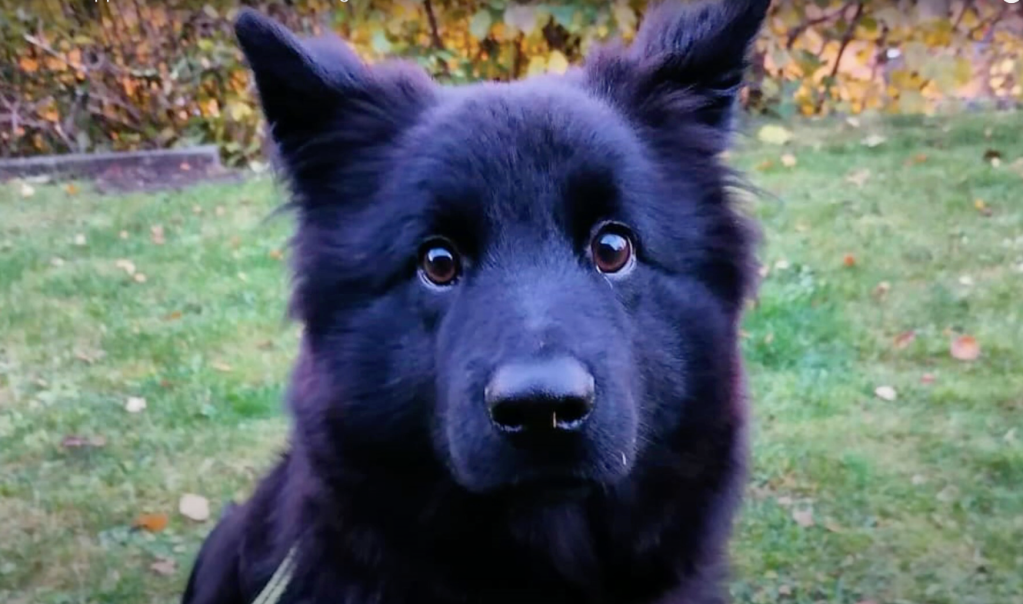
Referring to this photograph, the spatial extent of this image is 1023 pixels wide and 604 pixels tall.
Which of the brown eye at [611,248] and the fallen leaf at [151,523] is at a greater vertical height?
the brown eye at [611,248]

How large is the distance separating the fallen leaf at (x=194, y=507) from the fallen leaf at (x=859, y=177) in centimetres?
570

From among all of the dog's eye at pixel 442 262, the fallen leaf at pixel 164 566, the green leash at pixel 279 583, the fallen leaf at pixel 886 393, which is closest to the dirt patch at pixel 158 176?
the fallen leaf at pixel 164 566

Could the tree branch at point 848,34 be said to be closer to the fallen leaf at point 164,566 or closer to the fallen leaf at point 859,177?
the fallen leaf at point 859,177

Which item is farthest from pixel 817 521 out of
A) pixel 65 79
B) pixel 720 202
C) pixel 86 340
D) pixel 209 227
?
pixel 65 79

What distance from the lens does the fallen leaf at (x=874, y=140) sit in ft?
30.2

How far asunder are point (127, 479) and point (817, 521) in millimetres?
2949

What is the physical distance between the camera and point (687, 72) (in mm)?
2654

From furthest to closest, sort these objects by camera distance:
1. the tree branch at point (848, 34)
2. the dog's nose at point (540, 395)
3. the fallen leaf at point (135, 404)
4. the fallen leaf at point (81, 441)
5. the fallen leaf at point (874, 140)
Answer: the fallen leaf at point (874, 140), the fallen leaf at point (135, 404), the fallen leaf at point (81, 441), the tree branch at point (848, 34), the dog's nose at point (540, 395)

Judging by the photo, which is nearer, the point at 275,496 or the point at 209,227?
the point at 275,496

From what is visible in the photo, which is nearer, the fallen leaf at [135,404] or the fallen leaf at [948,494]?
the fallen leaf at [948,494]

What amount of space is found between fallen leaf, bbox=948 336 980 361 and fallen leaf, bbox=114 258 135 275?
17.3ft

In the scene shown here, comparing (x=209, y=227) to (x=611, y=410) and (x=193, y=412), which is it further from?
(x=611, y=410)

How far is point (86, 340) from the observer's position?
6.22 metres

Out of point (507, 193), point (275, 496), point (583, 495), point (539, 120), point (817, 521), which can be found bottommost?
point (817, 521)
